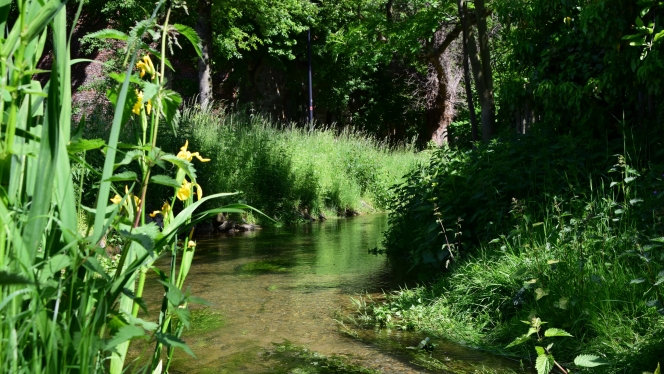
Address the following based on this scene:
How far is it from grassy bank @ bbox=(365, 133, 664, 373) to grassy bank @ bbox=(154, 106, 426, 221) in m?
6.83

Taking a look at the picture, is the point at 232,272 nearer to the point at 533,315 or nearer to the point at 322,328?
the point at 322,328

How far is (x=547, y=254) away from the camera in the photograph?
179 inches

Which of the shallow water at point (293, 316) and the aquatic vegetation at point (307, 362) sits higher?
the aquatic vegetation at point (307, 362)

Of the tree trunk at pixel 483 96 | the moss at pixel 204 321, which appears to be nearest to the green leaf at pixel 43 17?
the moss at pixel 204 321

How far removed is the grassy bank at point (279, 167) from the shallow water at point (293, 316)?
3.98 m

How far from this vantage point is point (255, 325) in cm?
500

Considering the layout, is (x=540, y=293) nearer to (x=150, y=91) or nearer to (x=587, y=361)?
(x=587, y=361)

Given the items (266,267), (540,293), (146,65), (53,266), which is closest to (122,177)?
(53,266)

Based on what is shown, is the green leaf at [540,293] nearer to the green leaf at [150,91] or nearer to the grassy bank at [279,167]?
the green leaf at [150,91]

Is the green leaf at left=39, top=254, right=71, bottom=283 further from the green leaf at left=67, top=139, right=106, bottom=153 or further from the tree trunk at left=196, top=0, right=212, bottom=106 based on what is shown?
the tree trunk at left=196, top=0, right=212, bottom=106

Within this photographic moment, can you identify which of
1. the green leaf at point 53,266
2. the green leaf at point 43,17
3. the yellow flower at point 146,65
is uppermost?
the green leaf at point 43,17

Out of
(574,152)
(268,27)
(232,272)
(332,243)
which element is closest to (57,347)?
(574,152)

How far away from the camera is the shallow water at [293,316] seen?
4039 millimetres

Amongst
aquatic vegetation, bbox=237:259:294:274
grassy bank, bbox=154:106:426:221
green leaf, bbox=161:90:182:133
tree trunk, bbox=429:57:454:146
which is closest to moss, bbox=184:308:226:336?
aquatic vegetation, bbox=237:259:294:274
